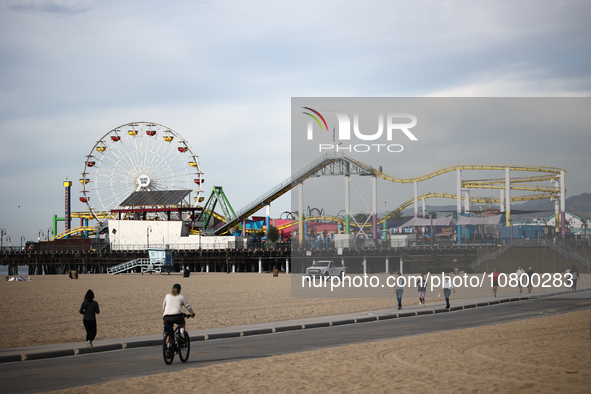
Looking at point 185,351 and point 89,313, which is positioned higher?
point 89,313

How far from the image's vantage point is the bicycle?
41.7 feet

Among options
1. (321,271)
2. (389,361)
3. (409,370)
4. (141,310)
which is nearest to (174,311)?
(389,361)

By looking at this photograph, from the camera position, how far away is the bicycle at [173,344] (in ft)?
41.7

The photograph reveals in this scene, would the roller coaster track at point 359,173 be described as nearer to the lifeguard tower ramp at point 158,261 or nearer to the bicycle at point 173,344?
the lifeguard tower ramp at point 158,261

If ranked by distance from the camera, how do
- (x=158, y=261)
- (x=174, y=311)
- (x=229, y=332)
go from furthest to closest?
(x=158, y=261), (x=229, y=332), (x=174, y=311)

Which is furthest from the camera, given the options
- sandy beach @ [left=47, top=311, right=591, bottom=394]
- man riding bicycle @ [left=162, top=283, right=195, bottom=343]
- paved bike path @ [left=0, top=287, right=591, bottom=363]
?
paved bike path @ [left=0, top=287, right=591, bottom=363]

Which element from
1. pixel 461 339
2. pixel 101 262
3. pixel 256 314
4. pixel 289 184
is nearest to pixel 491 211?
pixel 289 184

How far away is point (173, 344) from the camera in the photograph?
12.8 m

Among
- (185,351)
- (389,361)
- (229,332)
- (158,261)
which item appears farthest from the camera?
(158,261)

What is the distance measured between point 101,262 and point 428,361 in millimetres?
79933

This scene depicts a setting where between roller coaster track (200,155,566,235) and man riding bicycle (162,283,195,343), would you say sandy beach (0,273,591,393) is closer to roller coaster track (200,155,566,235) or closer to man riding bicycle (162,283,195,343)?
man riding bicycle (162,283,195,343)

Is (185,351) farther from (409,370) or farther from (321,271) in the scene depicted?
(321,271)

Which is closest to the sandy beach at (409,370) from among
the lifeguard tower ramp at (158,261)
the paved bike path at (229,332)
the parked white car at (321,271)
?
the paved bike path at (229,332)

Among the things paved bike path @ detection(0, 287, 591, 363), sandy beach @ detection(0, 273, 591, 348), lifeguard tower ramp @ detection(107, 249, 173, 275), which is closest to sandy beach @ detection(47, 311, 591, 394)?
paved bike path @ detection(0, 287, 591, 363)
